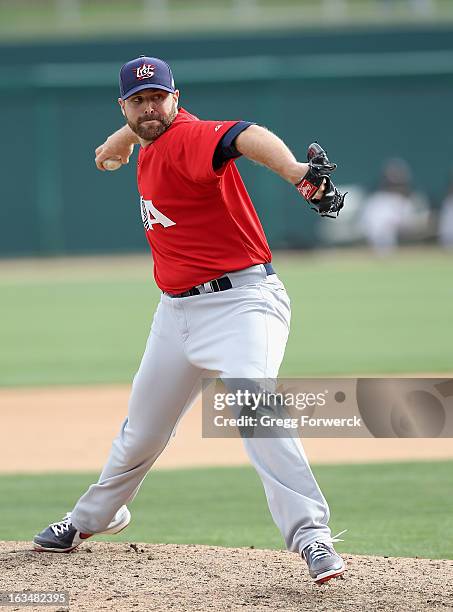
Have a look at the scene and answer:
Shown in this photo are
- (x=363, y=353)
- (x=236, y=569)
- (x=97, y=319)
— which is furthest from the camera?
(x=97, y=319)

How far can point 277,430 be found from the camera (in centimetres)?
404

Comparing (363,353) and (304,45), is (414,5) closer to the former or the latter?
(304,45)

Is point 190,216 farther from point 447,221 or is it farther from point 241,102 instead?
point 241,102

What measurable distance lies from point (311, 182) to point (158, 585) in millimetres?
1609

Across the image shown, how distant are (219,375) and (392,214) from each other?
19.3 meters

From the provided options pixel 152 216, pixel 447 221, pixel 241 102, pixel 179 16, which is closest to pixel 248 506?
pixel 152 216

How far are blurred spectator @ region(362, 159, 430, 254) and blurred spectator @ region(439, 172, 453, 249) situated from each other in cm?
48

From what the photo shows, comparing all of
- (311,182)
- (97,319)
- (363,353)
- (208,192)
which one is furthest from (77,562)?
(97,319)

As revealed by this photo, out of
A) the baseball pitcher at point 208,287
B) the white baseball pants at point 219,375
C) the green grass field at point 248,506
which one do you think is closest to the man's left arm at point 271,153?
the baseball pitcher at point 208,287

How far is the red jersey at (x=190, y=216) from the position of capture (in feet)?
13.6

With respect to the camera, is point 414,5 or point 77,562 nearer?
point 77,562

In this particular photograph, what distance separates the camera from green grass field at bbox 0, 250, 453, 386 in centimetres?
1107

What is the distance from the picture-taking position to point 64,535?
471 cm

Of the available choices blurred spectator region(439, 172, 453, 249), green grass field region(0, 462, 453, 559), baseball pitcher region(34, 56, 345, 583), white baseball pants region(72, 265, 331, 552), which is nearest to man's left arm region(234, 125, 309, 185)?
baseball pitcher region(34, 56, 345, 583)
